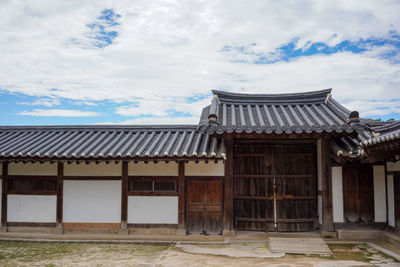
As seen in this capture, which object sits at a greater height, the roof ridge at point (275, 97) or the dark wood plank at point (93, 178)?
the roof ridge at point (275, 97)

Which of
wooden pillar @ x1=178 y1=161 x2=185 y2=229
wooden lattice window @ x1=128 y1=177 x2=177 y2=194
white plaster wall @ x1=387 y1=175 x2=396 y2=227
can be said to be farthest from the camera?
wooden lattice window @ x1=128 y1=177 x2=177 y2=194

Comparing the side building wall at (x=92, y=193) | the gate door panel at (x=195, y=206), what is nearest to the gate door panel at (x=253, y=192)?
the gate door panel at (x=195, y=206)

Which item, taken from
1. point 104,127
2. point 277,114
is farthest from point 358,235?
point 104,127

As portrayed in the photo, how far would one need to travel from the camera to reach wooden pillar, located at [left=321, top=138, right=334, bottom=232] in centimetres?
984

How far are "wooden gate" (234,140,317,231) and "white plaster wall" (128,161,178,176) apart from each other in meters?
2.26

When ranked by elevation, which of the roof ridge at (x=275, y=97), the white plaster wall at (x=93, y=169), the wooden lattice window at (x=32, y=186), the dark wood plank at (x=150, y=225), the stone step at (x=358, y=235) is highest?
the roof ridge at (x=275, y=97)

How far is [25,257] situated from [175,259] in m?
3.81

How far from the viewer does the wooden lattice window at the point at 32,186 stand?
35.4 feet

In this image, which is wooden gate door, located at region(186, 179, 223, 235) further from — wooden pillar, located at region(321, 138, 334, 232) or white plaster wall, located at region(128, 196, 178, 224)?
wooden pillar, located at region(321, 138, 334, 232)

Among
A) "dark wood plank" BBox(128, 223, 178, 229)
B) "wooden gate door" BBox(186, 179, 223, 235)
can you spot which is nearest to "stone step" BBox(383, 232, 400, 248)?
"wooden gate door" BBox(186, 179, 223, 235)

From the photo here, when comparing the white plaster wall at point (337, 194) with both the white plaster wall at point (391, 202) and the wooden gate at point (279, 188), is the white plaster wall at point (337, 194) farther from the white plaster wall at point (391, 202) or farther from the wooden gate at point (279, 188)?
the white plaster wall at point (391, 202)

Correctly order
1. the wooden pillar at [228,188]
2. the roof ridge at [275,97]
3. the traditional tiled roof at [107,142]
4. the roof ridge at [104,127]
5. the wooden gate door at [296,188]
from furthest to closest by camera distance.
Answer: the roof ridge at [275,97] < the roof ridge at [104,127] < the wooden gate door at [296,188] < the wooden pillar at [228,188] < the traditional tiled roof at [107,142]

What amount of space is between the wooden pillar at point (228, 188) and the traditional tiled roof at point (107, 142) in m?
0.29

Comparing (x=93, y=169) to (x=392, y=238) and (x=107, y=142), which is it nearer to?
(x=107, y=142)
